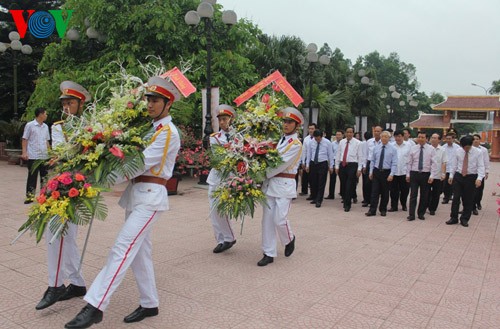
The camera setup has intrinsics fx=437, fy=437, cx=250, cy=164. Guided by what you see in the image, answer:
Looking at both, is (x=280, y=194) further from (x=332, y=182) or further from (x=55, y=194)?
(x=332, y=182)

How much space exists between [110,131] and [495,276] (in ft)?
14.6

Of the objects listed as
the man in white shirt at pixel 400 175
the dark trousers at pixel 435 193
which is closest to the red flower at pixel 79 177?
the man in white shirt at pixel 400 175

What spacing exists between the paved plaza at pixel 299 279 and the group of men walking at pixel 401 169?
91 centimetres

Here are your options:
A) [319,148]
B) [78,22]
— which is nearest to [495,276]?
[319,148]

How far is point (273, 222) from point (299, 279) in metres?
0.85

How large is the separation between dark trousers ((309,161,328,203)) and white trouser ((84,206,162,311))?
6462 millimetres

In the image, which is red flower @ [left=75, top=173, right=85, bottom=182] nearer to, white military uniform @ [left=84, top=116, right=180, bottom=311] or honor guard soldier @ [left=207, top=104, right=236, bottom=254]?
white military uniform @ [left=84, top=116, right=180, bottom=311]

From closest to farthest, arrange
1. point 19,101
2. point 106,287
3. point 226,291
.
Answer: point 106,287
point 226,291
point 19,101

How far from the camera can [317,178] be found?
10047 mm

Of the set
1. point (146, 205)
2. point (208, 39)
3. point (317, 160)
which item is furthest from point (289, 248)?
point (208, 39)

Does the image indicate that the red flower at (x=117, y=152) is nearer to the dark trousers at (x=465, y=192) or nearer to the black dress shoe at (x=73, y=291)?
the black dress shoe at (x=73, y=291)

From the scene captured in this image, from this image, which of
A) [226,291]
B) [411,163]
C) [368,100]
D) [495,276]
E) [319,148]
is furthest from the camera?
[368,100]

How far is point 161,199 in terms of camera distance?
3.54m

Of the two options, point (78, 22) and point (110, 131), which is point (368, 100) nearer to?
point (78, 22)
